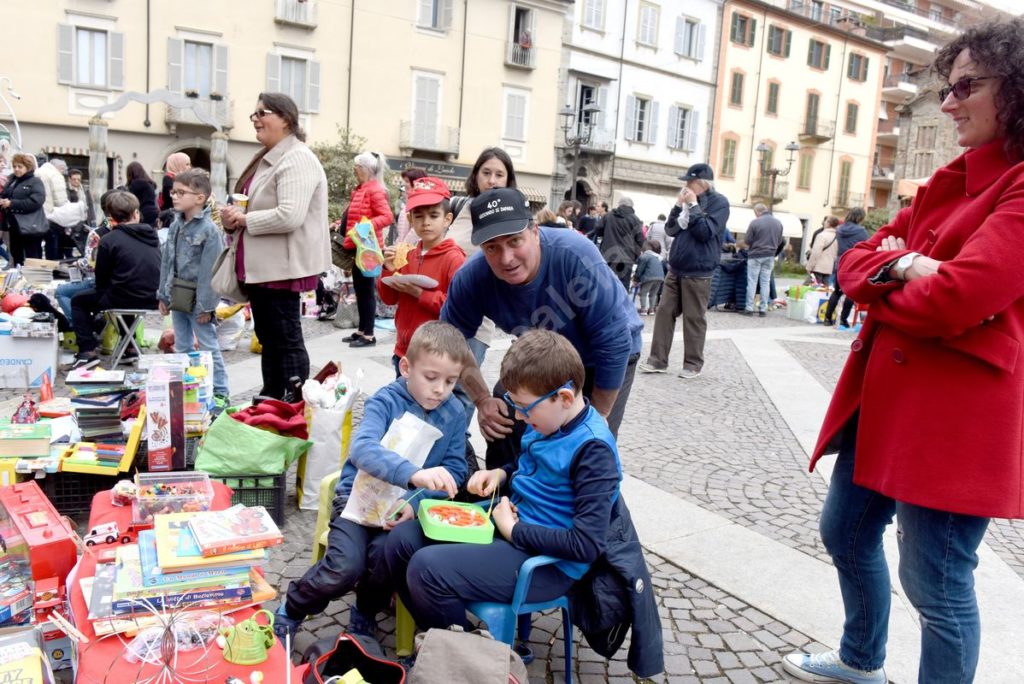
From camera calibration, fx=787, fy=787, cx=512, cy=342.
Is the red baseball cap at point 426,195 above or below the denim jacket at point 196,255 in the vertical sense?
above

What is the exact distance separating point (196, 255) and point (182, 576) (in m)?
3.56

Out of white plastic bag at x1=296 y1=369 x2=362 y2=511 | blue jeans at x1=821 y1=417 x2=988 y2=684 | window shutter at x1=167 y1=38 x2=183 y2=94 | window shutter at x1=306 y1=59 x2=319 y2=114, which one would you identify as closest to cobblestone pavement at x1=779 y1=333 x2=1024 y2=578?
blue jeans at x1=821 y1=417 x2=988 y2=684

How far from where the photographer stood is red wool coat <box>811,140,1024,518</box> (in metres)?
1.83

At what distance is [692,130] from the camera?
3328 centimetres

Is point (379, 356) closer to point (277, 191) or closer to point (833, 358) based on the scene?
point (277, 191)

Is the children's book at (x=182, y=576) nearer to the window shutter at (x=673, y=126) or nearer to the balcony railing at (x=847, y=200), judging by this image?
the window shutter at (x=673, y=126)

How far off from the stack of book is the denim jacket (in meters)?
3.08

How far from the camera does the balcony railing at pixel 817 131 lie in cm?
3728

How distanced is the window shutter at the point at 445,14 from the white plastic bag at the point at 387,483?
86.2ft

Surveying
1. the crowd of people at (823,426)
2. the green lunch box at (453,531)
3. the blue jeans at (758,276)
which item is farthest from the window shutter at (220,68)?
the green lunch box at (453,531)

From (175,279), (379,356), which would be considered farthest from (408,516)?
(379,356)

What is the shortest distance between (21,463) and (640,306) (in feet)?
35.9

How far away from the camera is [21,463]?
3.55 metres

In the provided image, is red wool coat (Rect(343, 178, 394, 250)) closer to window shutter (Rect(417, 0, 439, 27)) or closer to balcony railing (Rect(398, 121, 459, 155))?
balcony railing (Rect(398, 121, 459, 155))
